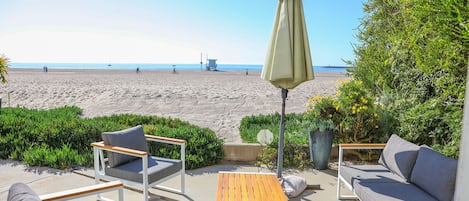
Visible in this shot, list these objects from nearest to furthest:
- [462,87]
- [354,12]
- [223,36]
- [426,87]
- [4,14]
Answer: [462,87] → [426,87] → [354,12] → [4,14] → [223,36]

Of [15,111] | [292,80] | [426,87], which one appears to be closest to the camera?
[292,80]

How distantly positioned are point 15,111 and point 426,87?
8178mm

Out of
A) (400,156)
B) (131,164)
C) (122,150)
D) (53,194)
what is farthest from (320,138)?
(53,194)

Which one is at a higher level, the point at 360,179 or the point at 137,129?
the point at 137,129

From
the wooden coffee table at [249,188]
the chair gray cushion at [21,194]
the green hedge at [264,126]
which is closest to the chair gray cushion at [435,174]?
the wooden coffee table at [249,188]

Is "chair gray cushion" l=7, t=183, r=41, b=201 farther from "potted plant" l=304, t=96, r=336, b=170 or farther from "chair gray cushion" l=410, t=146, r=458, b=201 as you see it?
"potted plant" l=304, t=96, r=336, b=170

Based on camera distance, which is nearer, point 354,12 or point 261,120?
point 354,12

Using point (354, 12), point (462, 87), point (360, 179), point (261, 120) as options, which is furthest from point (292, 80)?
point (261, 120)

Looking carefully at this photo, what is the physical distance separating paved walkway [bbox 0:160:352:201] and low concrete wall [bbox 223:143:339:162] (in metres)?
0.20

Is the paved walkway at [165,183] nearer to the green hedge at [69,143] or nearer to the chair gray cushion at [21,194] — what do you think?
the green hedge at [69,143]

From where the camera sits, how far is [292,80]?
9.66 ft

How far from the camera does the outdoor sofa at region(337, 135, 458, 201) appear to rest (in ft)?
7.27

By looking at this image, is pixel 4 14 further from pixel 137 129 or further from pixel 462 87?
pixel 462 87

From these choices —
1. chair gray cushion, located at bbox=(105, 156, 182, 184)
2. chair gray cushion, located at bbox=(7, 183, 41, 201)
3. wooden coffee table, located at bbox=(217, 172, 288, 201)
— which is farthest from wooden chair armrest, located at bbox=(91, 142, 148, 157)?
chair gray cushion, located at bbox=(7, 183, 41, 201)
